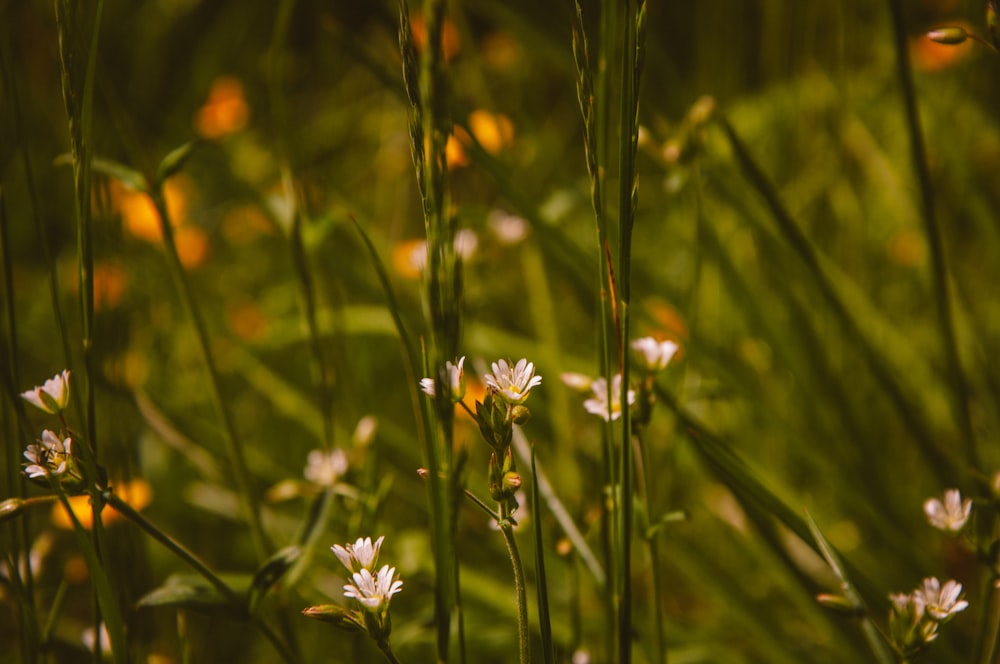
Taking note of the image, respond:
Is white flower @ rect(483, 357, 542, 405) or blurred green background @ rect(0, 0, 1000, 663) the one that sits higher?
blurred green background @ rect(0, 0, 1000, 663)

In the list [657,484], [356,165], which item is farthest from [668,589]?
[356,165]

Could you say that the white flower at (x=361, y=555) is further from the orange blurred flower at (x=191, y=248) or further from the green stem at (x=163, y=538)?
the orange blurred flower at (x=191, y=248)

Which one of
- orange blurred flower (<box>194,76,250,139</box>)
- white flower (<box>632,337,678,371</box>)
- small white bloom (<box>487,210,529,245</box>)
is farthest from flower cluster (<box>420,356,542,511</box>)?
orange blurred flower (<box>194,76,250,139</box>)

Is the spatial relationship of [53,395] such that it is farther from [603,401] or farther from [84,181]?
[603,401]

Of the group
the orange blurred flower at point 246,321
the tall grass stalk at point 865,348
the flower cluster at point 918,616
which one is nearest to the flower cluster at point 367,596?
the flower cluster at point 918,616

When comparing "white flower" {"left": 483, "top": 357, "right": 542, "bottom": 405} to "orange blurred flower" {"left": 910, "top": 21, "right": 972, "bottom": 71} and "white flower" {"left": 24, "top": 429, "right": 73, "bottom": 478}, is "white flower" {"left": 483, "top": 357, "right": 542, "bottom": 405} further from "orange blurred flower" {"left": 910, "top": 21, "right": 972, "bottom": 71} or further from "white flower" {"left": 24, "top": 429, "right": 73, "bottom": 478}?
"orange blurred flower" {"left": 910, "top": 21, "right": 972, "bottom": 71}

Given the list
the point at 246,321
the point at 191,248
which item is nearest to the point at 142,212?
the point at 191,248

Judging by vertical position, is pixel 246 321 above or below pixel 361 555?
above
